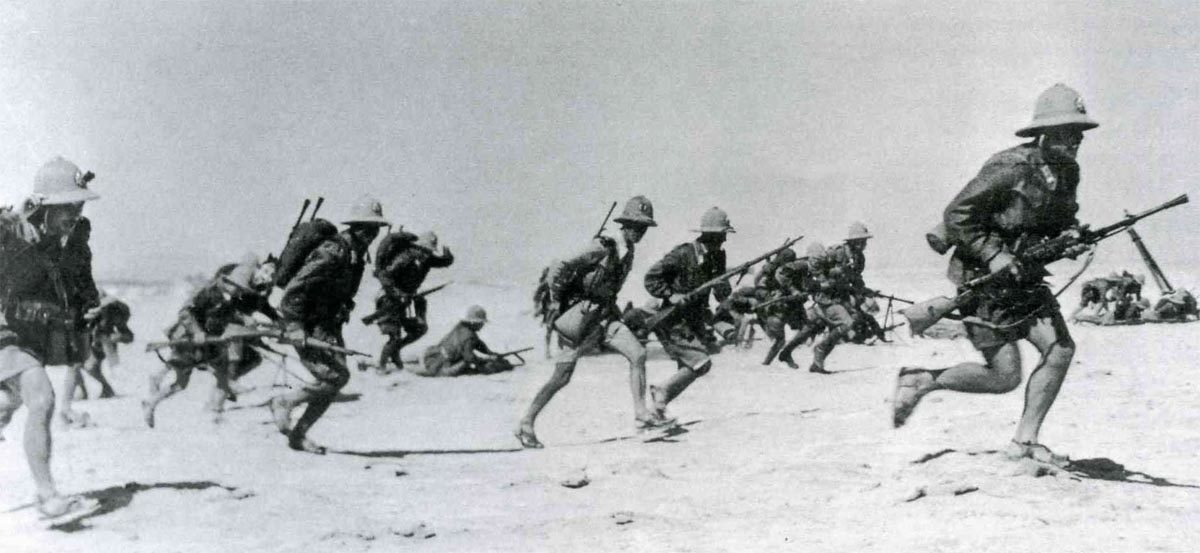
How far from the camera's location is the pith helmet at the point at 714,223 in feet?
30.9

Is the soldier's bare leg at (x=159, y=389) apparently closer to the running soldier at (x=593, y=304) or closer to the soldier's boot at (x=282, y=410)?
the soldier's boot at (x=282, y=410)

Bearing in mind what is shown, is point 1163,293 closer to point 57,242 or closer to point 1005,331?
point 1005,331

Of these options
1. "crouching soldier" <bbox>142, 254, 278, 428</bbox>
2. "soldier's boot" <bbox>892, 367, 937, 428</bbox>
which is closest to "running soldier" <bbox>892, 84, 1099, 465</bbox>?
"soldier's boot" <bbox>892, 367, 937, 428</bbox>

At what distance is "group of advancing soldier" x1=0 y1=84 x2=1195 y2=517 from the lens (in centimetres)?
541

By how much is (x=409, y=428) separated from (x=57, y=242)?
14.5 feet

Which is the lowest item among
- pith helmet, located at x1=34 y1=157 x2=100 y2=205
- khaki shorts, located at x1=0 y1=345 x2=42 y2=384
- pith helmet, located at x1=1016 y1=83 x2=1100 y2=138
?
khaki shorts, located at x1=0 y1=345 x2=42 y2=384

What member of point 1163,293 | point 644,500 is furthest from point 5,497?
point 1163,293

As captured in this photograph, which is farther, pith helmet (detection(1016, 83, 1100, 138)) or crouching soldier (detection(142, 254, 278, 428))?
crouching soldier (detection(142, 254, 278, 428))

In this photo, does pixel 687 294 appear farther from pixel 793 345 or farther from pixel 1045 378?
pixel 793 345

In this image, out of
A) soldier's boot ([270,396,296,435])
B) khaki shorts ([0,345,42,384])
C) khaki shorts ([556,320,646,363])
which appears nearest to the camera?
khaki shorts ([0,345,42,384])

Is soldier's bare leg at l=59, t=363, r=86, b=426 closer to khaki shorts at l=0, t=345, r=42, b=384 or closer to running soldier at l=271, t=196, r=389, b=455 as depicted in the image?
running soldier at l=271, t=196, r=389, b=455

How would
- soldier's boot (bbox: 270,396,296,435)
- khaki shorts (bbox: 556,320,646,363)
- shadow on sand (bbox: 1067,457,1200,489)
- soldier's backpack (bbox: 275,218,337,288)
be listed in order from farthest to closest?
khaki shorts (bbox: 556,320,646,363) < soldier's boot (bbox: 270,396,296,435) < soldier's backpack (bbox: 275,218,337,288) < shadow on sand (bbox: 1067,457,1200,489)

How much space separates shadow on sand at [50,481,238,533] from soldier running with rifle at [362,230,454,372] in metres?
7.63

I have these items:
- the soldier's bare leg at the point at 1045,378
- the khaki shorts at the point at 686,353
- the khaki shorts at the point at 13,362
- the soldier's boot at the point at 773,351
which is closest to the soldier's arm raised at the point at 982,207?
the soldier's bare leg at the point at 1045,378
